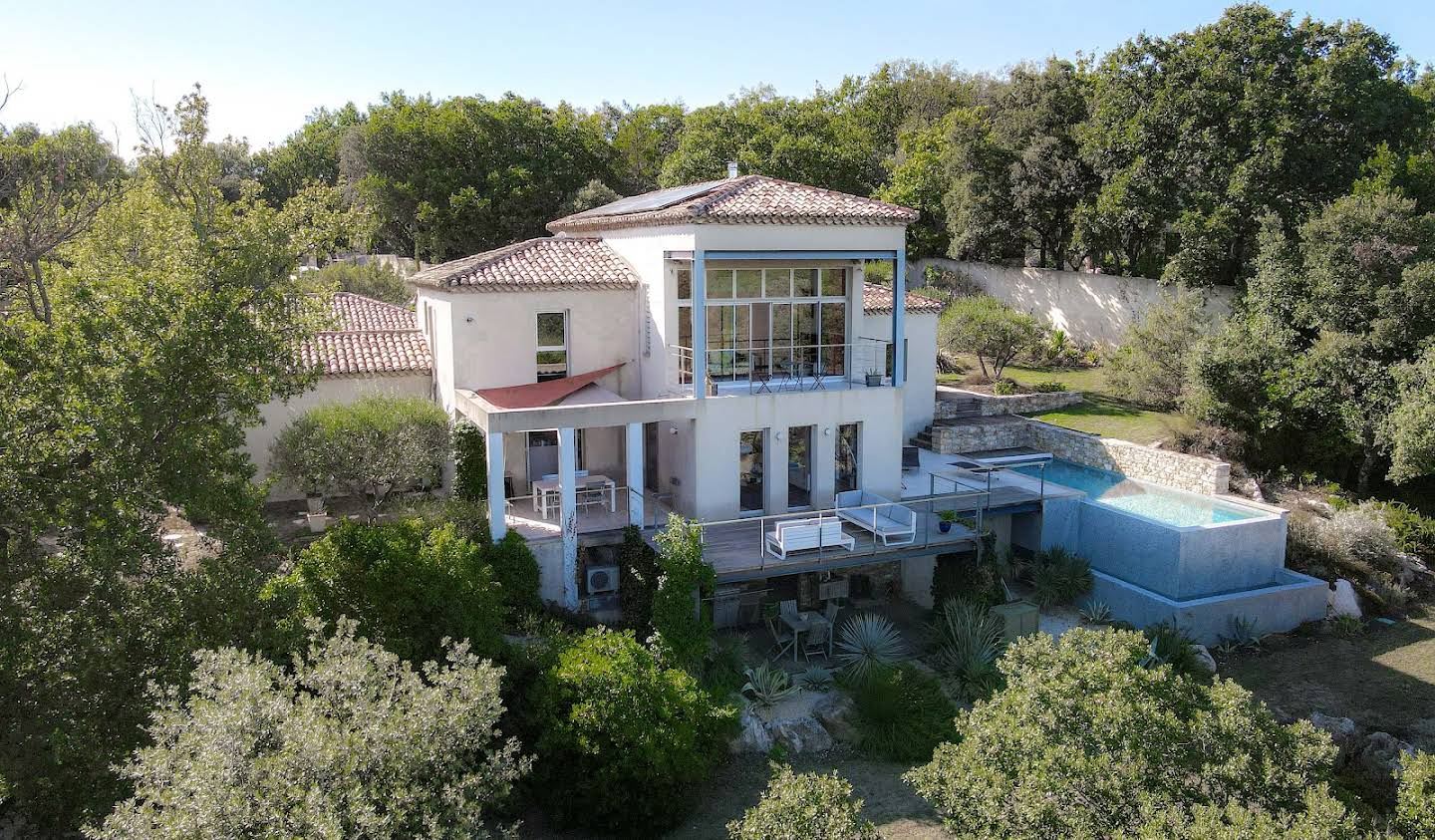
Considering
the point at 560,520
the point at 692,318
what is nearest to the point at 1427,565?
the point at 692,318

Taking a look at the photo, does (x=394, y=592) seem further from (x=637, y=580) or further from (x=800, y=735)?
(x=800, y=735)

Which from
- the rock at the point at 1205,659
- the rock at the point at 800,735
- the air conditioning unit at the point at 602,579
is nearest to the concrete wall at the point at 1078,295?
the rock at the point at 1205,659

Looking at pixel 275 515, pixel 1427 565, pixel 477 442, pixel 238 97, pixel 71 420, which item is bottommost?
pixel 1427 565

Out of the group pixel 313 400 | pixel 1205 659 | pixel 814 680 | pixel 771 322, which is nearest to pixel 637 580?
pixel 814 680

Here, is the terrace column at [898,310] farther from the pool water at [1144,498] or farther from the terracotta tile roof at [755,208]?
the pool water at [1144,498]

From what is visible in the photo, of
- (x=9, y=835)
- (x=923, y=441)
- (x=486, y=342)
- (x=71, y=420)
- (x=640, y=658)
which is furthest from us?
(x=923, y=441)

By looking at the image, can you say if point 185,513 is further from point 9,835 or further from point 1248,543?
point 1248,543
